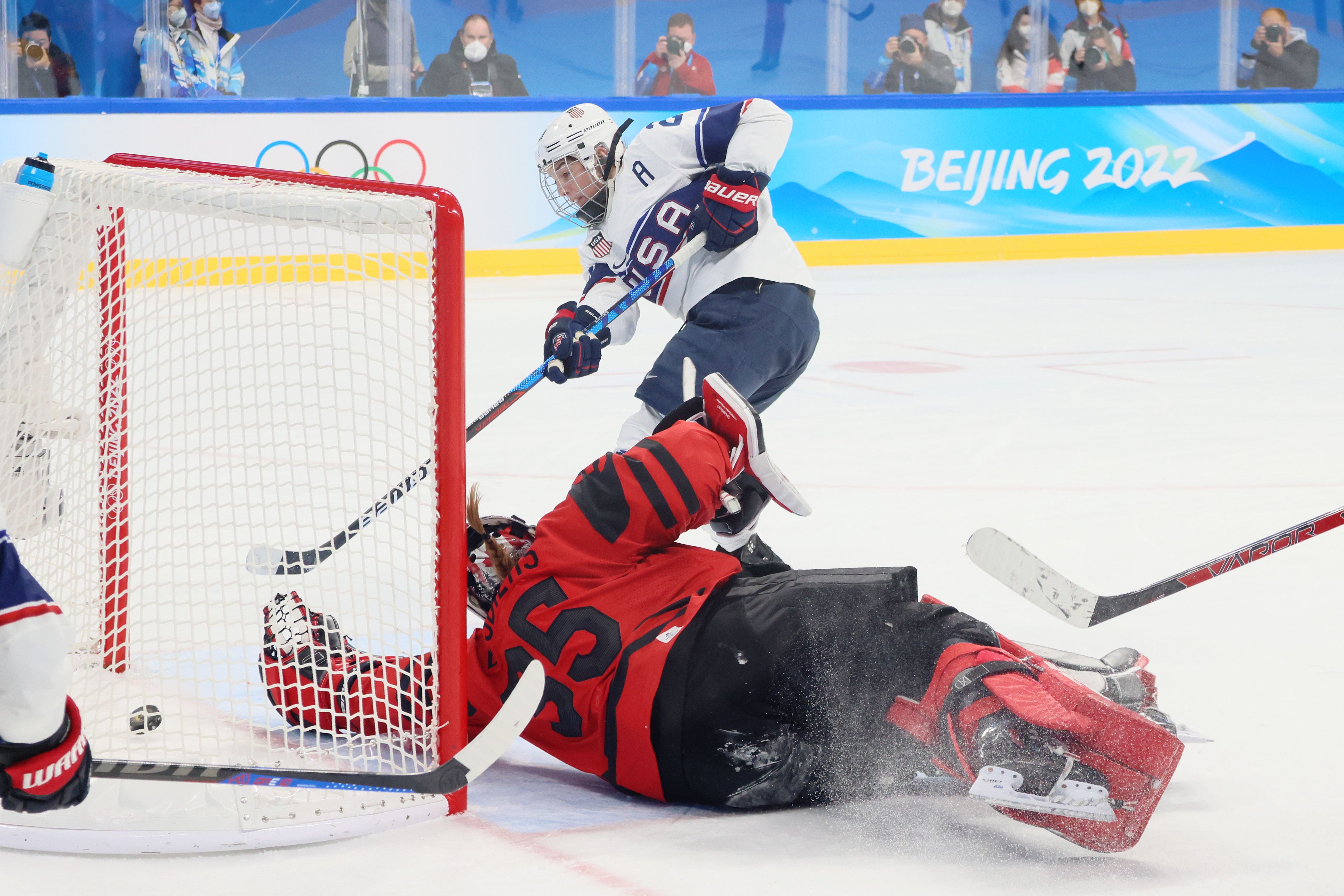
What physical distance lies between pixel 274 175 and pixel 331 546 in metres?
0.59

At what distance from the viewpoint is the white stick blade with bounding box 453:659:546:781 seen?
1.54 metres

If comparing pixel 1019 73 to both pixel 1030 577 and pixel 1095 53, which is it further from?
pixel 1030 577

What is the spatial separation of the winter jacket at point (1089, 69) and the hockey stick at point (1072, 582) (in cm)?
727

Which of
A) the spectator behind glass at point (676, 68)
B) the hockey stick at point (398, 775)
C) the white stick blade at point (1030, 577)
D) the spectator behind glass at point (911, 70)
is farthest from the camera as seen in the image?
the spectator behind glass at point (911, 70)

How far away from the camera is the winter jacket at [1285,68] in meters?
9.05

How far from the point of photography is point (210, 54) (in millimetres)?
7238

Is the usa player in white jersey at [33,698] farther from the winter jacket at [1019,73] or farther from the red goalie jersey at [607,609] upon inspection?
the winter jacket at [1019,73]

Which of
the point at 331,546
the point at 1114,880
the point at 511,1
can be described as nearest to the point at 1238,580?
the point at 1114,880

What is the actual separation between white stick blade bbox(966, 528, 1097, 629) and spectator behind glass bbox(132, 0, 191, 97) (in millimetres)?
6123

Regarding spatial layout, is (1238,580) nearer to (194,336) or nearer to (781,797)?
(781,797)

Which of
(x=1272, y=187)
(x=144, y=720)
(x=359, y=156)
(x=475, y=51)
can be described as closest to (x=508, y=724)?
(x=144, y=720)

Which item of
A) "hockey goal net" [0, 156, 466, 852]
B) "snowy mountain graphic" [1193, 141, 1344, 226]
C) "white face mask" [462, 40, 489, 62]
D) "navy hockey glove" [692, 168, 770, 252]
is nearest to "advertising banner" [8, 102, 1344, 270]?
"snowy mountain graphic" [1193, 141, 1344, 226]

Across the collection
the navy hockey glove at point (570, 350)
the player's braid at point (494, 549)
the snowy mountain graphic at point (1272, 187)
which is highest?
the snowy mountain graphic at point (1272, 187)

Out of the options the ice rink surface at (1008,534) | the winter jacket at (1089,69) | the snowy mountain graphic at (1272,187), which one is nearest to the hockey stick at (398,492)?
the ice rink surface at (1008,534)
